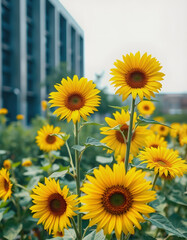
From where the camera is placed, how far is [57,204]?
0.98m

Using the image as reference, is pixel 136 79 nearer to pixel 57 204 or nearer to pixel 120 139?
pixel 120 139

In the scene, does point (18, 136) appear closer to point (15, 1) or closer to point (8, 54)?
point (15, 1)

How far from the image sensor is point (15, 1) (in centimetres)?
1736

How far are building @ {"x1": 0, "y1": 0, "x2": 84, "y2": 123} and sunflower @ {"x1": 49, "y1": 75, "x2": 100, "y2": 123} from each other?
16.2 metres

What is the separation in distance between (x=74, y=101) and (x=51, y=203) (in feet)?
1.46

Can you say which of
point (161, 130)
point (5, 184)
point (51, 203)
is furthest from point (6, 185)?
point (161, 130)

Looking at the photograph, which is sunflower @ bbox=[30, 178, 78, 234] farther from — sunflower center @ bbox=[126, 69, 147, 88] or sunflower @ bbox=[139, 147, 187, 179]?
sunflower center @ bbox=[126, 69, 147, 88]

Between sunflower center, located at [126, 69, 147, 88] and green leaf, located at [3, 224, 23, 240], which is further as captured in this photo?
green leaf, located at [3, 224, 23, 240]

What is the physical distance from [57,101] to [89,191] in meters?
0.45

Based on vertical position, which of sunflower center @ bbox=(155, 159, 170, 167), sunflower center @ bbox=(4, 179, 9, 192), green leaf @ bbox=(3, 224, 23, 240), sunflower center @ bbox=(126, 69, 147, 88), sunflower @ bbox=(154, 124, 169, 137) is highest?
sunflower center @ bbox=(126, 69, 147, 88)

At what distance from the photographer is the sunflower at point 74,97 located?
1.06 metres

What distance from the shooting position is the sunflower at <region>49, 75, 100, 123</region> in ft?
3.49

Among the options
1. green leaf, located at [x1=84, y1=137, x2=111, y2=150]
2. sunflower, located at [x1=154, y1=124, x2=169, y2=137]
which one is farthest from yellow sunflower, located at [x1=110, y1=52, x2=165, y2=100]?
sunflower, located at [x1=154, y1=124, x2=169, y2=137]

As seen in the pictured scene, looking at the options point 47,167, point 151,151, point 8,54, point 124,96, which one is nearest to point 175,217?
point 151,151
